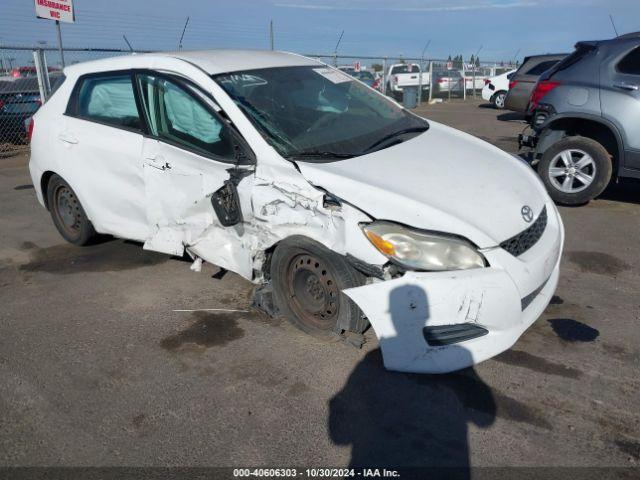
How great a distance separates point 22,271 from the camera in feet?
16.0

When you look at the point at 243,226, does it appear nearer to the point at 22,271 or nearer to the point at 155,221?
the point at 155,221

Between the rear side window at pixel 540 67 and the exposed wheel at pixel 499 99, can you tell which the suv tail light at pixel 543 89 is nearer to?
the rear side window at pixel 540 67

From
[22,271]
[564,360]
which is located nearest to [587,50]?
[564,360]

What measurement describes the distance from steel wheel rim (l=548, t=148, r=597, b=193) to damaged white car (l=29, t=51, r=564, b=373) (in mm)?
2626

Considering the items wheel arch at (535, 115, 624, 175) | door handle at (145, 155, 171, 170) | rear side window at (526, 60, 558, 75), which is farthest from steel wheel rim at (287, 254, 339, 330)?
rear side window at (526, 60, 558, 75)

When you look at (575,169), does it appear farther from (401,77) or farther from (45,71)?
(401,77)

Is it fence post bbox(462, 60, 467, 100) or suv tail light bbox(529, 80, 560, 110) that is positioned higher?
suv tail light bbox(529, 80, 560, 110)

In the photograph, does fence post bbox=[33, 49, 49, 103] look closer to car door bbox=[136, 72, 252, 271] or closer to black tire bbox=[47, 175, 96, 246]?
black tire bbox=[47, 175, 96, 246]

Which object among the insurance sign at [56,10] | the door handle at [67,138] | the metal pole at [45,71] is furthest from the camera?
the metal pole at [45,71]

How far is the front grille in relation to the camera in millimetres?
2943

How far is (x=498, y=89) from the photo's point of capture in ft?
64.7

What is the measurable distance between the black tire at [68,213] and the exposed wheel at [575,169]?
16.8 feet

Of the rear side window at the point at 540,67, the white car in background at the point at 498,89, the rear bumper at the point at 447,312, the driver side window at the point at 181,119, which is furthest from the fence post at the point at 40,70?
the white car in background at the point at 498,89

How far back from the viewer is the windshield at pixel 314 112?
139 inches
